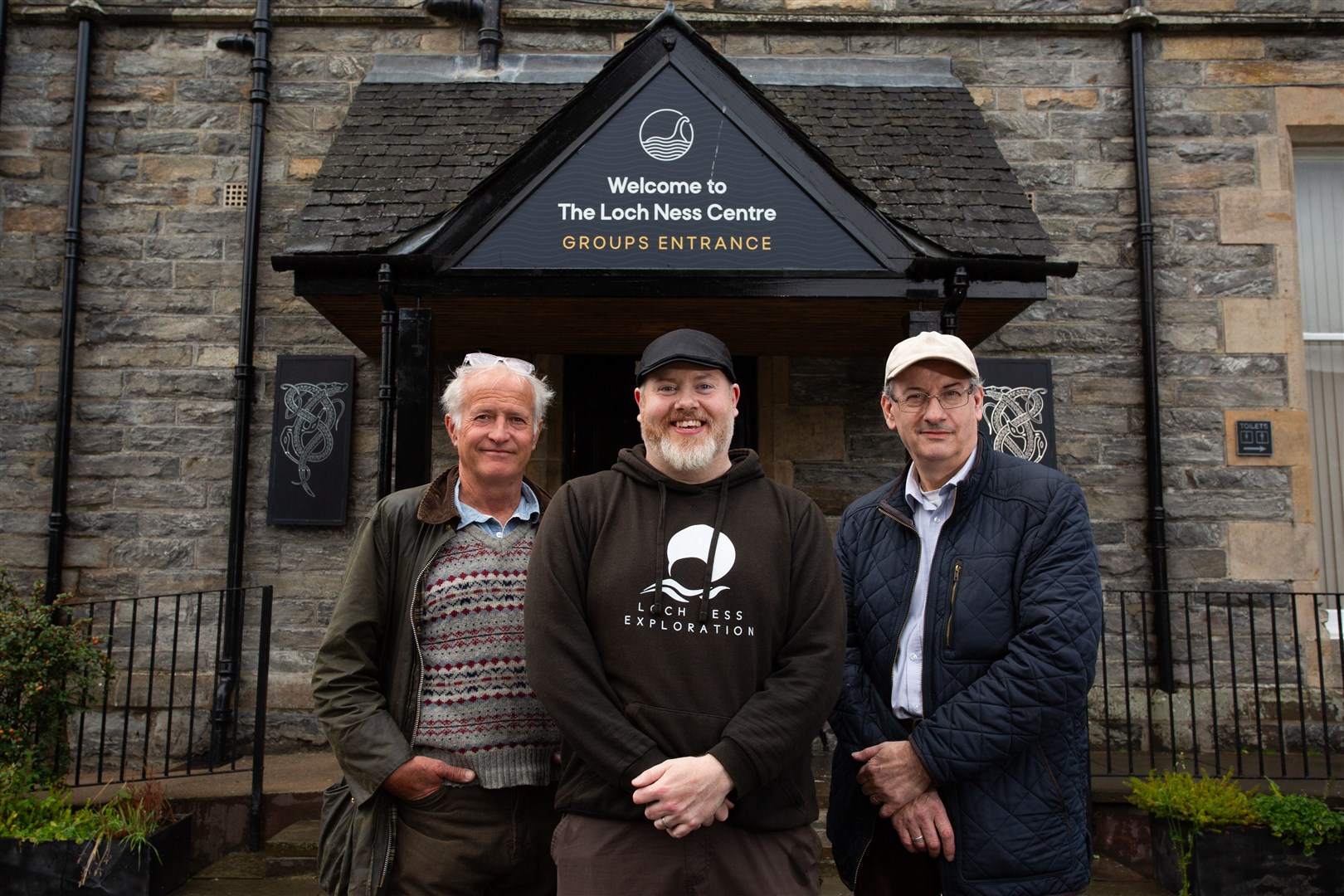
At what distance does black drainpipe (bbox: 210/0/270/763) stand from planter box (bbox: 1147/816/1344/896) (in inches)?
209

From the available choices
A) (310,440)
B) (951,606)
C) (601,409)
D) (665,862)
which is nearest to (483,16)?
(601,409)

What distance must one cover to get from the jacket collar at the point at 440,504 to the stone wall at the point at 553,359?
11.8 feet

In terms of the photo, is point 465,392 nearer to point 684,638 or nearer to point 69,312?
point 684,638

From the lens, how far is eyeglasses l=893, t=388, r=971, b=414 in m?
2.29

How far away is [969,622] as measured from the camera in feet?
7.01

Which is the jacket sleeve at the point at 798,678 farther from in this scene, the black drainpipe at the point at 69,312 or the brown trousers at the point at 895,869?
the black drainpipe at the point at 69,312

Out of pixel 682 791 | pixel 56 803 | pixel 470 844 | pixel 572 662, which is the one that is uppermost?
pixel 572 662

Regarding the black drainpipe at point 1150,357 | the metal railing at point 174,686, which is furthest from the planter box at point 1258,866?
the metal railing at point 174,686

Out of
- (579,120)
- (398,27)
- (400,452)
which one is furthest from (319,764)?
(398,27)

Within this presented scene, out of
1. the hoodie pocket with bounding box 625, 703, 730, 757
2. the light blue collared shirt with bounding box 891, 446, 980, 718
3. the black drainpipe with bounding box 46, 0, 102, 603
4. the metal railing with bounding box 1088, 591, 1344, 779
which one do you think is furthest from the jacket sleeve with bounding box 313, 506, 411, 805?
the metal railing with bounding box 1088, 591, 1344, 779

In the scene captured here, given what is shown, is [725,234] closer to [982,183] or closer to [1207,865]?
[982,183]

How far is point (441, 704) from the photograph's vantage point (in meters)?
2.21

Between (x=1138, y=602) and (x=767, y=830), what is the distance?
4.85 metres

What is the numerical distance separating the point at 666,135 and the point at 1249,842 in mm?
4019
